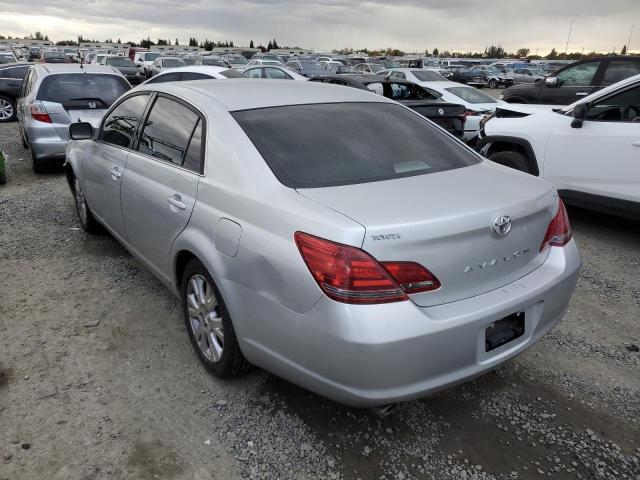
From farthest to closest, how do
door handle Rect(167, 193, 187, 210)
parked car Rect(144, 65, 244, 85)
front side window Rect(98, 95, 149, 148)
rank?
parked car Rect(144, 65, 244, 85) < front side window Rect(98, 95, 149, 148) < door handle Rect(167, 193, 187, 210)

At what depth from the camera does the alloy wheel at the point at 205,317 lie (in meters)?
2.77

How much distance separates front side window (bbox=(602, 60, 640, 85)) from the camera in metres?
9.27

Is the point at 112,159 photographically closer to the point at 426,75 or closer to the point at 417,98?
the point at 417,98

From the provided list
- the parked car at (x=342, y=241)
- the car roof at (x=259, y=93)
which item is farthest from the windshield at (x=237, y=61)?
the parked car at (x=342, y=241)

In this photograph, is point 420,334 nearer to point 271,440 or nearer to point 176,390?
point 271,440

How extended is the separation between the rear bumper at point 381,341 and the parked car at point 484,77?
31646 mm

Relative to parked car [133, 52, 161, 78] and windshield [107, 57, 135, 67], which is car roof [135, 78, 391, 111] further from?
parked car [133, 52, 161, 78]

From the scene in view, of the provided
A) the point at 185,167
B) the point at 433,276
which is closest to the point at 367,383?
the point at 433,276

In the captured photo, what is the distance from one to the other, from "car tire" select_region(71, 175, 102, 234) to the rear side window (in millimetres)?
1715

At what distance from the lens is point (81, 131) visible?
4.39 m

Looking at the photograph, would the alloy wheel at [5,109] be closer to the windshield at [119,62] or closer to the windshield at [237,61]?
the windshield at [119,62]

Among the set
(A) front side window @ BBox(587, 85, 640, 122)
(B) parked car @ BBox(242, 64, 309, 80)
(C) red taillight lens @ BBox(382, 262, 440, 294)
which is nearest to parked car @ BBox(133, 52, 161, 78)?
(B) parked car @ BBox(242, 64, 309, 80)

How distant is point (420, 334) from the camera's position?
202cm

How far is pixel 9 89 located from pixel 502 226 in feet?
47.9
